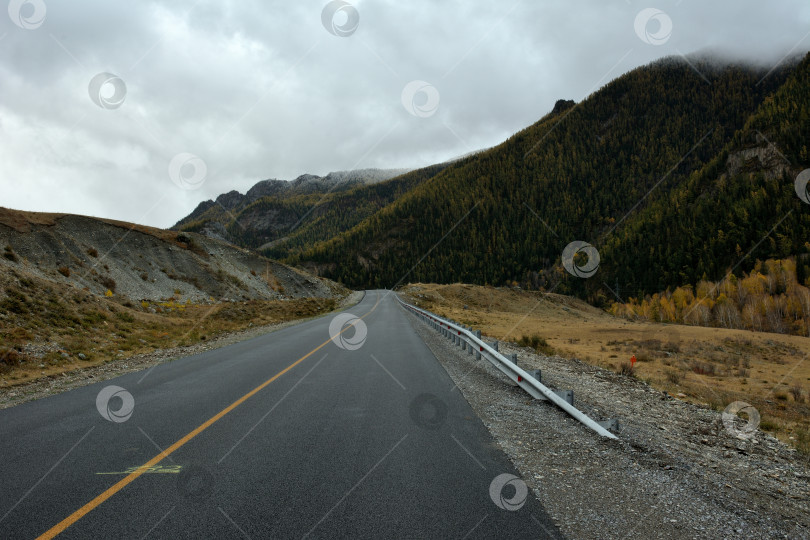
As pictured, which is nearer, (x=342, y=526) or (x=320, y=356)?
(x=342, y=526)

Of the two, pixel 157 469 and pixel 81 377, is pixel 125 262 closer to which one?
pixel 81 377

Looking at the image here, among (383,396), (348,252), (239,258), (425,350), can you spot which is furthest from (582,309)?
(348,252)

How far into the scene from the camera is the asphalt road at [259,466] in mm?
3160

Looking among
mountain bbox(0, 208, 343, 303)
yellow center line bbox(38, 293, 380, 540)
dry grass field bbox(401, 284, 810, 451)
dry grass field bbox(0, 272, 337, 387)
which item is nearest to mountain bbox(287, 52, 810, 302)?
dry grass field bbox(401, 284, 810, 451)

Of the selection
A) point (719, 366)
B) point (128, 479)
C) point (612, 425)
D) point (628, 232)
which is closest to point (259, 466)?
point (128, 479)

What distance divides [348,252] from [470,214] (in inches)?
2482

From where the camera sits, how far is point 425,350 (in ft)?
46.2

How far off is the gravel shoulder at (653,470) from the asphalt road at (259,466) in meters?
0.37

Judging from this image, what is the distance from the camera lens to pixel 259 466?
4281 millimetres

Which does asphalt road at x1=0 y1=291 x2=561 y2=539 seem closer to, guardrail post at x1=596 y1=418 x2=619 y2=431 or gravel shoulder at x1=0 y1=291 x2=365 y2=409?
gravel shoulder at x1=0 y1=291 x2=365 y2=409

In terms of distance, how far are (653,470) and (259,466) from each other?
4.18m

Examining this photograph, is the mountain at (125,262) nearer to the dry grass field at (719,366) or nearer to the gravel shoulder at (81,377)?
the gravel shoulder at (81,377)

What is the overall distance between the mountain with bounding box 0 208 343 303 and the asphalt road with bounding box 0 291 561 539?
618 inches

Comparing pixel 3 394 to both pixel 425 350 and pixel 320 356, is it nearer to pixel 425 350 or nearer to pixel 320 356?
pixel 320 356
